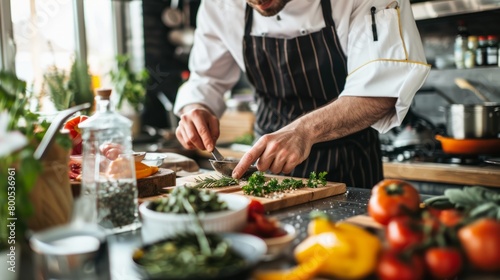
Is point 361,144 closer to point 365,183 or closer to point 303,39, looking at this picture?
point 365,183

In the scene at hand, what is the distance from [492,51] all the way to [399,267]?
2720mm

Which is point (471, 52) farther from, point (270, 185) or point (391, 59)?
point (270, 185)

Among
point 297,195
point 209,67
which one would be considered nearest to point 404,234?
point 297,195

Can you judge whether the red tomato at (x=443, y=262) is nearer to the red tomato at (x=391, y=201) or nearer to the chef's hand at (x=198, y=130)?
the red tomato at (x=391, y=201)

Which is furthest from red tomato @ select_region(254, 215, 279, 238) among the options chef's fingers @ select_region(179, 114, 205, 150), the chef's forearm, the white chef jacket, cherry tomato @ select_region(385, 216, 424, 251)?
chef's fingers @ select_region(179, 114, 205, 150)

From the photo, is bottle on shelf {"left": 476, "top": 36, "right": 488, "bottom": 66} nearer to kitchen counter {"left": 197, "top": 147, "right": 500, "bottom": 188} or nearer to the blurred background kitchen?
the blurred background kitchen

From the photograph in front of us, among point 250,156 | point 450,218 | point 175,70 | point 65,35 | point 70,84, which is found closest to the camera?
point 450,218

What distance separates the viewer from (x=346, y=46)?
2178 mm

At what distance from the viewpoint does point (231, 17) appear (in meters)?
2.43

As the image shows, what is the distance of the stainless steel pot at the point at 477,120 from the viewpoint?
9.40 feet

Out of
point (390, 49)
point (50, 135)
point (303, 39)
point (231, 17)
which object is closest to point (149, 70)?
point (231, 17)

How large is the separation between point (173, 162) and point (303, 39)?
0.76 m

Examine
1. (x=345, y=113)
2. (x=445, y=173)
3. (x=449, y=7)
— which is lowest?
(x=445, y=173)

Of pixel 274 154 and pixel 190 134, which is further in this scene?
pixel 190 134
